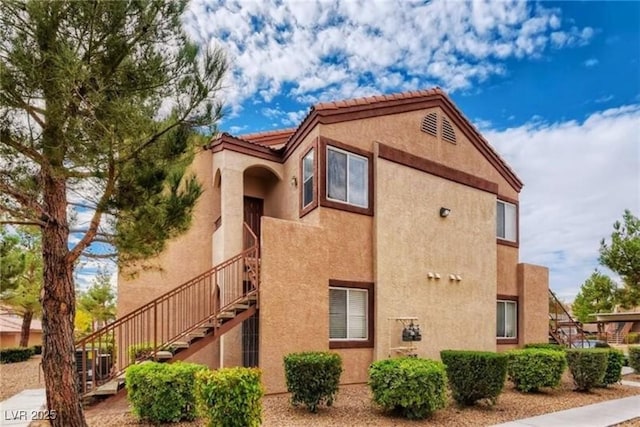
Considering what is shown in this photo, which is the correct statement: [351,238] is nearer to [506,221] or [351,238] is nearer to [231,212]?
[231,212]

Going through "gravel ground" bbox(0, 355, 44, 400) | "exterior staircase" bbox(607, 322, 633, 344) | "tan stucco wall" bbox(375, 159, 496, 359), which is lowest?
"exterior staircase" bbox(607, 322, 633, 344)

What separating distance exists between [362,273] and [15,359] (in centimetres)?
1645

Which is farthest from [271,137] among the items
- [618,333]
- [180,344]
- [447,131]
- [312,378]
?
[618,333]

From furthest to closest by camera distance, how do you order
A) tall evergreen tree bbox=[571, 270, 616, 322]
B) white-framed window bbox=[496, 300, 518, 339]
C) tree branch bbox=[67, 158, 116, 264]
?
tall evergreen tree bbox=[571, 270, 616, 322], white-framed window bbox=[496, 300, 518, 339], tree branch bbox=[67, 158, 116, 264]

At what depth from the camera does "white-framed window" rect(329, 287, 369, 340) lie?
12.2m

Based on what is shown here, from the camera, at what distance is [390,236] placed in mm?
13305

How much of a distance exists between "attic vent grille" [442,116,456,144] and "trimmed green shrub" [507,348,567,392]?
275 inches

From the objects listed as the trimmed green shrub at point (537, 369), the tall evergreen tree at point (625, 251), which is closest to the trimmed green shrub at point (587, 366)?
the trimmed green shrub at point (537, 369)

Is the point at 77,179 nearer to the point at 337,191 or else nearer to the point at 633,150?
the point at 337,191

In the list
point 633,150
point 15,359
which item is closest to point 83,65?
point 633,150

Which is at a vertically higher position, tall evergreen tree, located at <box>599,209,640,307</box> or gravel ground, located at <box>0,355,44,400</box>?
tall evergreen tree, located at <box>599,209,640,307</box>

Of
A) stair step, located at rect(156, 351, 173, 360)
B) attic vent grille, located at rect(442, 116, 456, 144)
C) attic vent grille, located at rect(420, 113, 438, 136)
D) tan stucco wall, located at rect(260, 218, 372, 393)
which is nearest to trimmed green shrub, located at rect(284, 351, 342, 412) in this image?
tan stucco wall, located at rect(260, 218, 372, 393)

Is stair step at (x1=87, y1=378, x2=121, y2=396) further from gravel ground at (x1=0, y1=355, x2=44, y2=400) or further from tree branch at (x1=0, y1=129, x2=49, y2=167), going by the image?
tree branch at (x1=0, y1=129, x2=49, y2=167)

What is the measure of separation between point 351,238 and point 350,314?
198 centimetres
